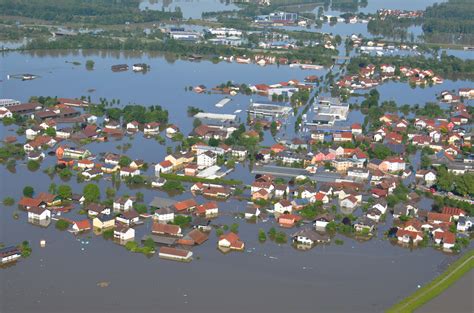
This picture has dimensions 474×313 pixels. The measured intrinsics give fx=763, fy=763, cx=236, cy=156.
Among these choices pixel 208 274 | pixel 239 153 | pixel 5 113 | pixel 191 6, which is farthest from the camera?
pixel 191 6

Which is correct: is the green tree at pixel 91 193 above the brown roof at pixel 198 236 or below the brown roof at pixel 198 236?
above

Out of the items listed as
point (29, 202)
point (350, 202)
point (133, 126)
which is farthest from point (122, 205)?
point (133, 126)

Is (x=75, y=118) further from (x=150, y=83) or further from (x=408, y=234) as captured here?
(x=408, y=234)

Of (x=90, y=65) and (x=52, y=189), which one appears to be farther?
(x=90, y=65)

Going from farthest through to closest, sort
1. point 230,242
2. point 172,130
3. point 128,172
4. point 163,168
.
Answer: point 172,130 < point 163,168 < point 128,172 < point 230,242

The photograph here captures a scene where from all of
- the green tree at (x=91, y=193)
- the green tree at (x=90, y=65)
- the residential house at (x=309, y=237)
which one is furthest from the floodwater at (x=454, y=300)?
the green tree at (x=90, y=65)

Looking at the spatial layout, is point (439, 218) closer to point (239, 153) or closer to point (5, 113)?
point (239, 153)

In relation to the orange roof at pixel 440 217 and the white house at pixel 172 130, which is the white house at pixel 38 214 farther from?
the orange roof at pixel 440 217

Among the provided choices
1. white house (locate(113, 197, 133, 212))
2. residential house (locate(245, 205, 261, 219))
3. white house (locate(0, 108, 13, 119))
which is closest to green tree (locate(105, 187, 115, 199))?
white house (locate(113, 197, 133, 212))
